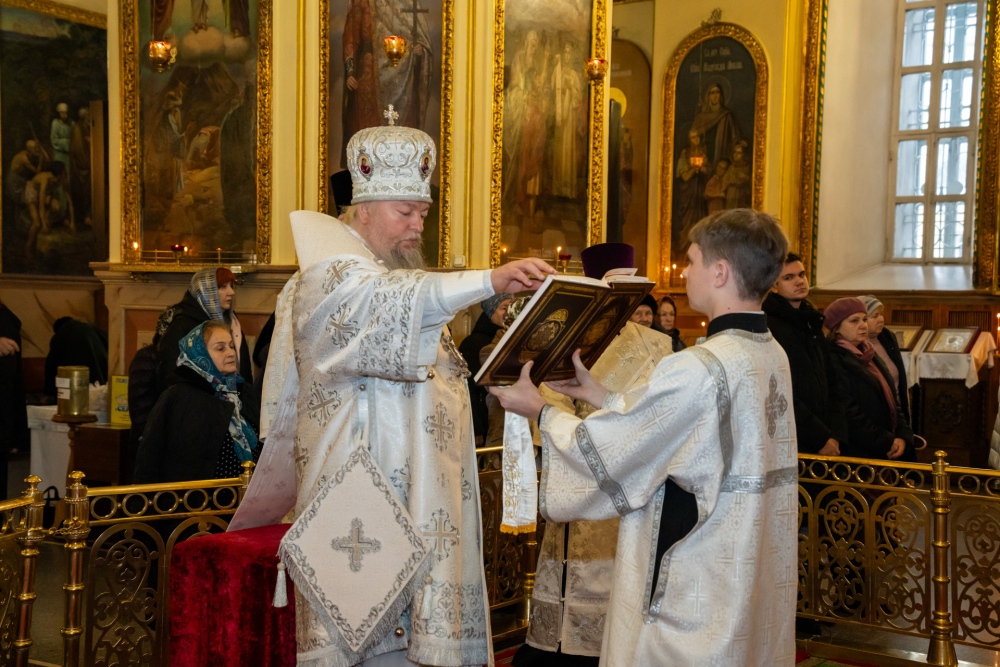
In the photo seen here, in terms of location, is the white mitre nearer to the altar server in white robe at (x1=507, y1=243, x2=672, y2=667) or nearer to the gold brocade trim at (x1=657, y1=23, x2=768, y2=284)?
the altar server in white robe at (x1=507, y1=243, x2=672, y2=667)

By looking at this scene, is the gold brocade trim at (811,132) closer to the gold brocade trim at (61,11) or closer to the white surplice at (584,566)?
the white surplice at (584,566)

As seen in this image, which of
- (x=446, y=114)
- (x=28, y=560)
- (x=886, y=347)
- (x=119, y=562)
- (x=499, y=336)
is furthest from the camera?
(x=446, y=114)

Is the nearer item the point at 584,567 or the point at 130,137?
the point at 584,567

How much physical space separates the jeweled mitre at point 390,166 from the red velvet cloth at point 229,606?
116 centimetres

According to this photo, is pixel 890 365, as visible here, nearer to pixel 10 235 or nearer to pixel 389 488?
pixel 389 488

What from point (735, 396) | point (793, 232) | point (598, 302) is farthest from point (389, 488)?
point (793, 232)

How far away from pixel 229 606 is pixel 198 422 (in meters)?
1.83

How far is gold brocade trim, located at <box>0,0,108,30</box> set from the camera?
14.8 meters

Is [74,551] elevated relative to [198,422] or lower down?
lower down

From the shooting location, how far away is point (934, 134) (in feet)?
42.5

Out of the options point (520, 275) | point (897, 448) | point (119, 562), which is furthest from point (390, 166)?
point (897, 448)

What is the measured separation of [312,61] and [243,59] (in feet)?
2.63

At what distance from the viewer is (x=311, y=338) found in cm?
275

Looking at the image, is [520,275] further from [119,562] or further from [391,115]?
[119,562]
